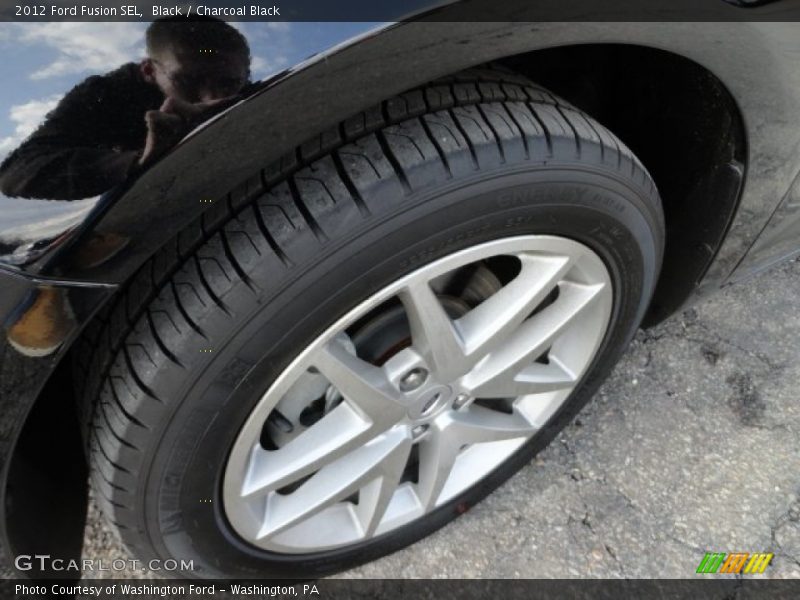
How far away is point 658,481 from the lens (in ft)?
5.92

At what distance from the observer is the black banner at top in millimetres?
776

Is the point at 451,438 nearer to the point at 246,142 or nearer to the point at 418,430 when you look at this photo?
the point at 418,430

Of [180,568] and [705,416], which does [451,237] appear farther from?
[705,416]

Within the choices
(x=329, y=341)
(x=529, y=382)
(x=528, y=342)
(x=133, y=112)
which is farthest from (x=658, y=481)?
(x=133, y=112)

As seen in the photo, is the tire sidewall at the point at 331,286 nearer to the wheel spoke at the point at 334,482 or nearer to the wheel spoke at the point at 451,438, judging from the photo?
the wheel spoke at the point at 334,482

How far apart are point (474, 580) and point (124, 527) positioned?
80cm

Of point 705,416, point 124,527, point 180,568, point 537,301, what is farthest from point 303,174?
point 705,416

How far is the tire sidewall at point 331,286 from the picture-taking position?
1.03 m

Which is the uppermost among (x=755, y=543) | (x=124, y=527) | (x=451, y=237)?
(x=451, y=237)

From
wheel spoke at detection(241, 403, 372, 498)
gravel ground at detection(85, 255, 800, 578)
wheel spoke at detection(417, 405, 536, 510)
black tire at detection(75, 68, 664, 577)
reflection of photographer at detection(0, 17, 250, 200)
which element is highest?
reflection of photographer at detection(0, 17, 250, 200)

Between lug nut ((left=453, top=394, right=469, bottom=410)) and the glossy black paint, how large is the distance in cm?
62

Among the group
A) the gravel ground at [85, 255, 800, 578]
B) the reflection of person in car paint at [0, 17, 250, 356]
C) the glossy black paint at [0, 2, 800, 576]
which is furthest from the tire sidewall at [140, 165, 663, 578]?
the gravel ground at [85, 255, 800, 578]

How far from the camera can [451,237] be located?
110cm

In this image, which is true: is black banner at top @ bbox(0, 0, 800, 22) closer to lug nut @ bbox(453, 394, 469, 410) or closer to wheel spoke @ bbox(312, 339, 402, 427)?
wheel spoke @ bbox(312, 339, 402, 427)
